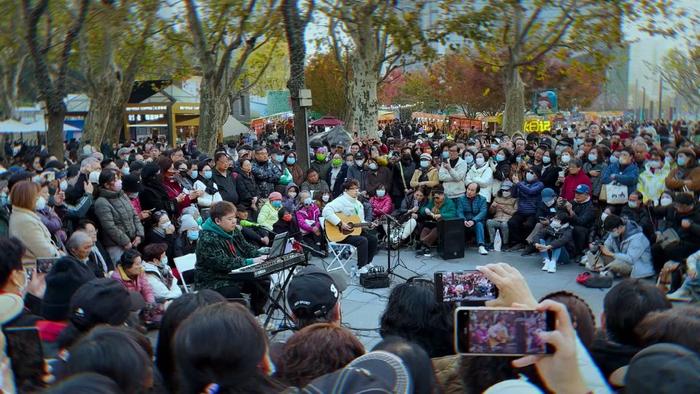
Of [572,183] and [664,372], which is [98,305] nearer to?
[664,372]

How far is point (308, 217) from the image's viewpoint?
11180 millimetres

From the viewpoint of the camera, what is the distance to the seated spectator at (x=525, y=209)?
11242mm

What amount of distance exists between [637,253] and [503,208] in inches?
114

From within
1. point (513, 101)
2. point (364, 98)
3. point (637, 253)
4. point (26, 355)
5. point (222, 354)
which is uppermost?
point (364, 98)

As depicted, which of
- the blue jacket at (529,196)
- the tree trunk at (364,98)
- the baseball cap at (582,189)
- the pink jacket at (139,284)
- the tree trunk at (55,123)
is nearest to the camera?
the pink jacket at (139,284)

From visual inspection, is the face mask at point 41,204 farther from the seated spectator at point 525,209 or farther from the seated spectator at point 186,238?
the seated spectator at point 525,209

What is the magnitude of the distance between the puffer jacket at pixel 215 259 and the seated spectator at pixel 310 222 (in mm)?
4228

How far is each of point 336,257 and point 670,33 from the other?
1201 centimetres

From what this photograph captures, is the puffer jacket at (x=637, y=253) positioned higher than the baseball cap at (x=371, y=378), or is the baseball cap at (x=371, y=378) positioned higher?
the baseball cap at (x=371, y=378)

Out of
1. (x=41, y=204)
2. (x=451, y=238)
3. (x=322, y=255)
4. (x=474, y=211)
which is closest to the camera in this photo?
(x=41, y=204)

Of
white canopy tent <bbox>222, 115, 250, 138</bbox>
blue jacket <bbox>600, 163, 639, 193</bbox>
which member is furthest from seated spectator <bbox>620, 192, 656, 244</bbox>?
white canopy tent <bbox>222, 115, 250, 138</bbox>

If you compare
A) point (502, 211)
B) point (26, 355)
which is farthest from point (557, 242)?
point (26, 355)

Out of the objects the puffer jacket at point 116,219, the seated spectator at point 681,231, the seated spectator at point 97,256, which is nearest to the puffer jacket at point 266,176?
the puffer jacket at point 116,219

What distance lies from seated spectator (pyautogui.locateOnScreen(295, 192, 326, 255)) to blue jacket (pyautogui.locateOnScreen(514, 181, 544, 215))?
3.46 m
